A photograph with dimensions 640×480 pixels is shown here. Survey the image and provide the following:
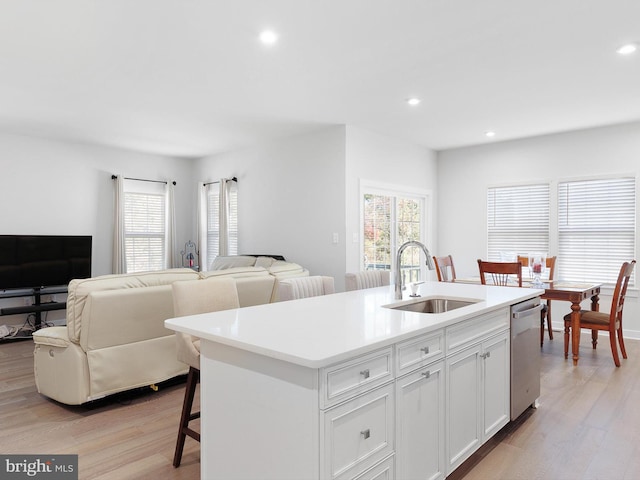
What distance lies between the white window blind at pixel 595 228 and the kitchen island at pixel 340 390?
13.2 ft

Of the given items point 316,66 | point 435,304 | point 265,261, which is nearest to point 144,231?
point 265,261

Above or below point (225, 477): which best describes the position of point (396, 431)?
above

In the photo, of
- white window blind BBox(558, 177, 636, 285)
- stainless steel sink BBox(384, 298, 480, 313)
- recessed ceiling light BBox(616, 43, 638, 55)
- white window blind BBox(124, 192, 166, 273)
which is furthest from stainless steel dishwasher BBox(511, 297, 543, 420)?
white window blind BBox(124, 192, 166, 273)

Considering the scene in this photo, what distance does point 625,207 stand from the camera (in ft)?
17.5

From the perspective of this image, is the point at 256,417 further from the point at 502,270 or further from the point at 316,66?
the point at 502,270

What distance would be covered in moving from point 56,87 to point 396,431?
4.12m

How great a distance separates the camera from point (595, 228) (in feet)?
18.2

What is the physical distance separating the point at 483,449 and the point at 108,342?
258 cm

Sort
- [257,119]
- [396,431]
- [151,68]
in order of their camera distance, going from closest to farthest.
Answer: [396,431], [151,68], [257,119]

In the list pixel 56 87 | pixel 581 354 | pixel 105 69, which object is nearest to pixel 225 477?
pixel 105 69

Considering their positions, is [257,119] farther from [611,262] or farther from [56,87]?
[611,262]

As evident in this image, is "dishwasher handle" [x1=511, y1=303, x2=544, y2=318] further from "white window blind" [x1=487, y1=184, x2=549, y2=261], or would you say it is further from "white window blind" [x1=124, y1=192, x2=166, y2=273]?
"white window blind" [x1=124, y1=192, x2=166, y2=273]

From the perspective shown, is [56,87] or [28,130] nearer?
[56,87]

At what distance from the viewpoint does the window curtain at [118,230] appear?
6570mm
